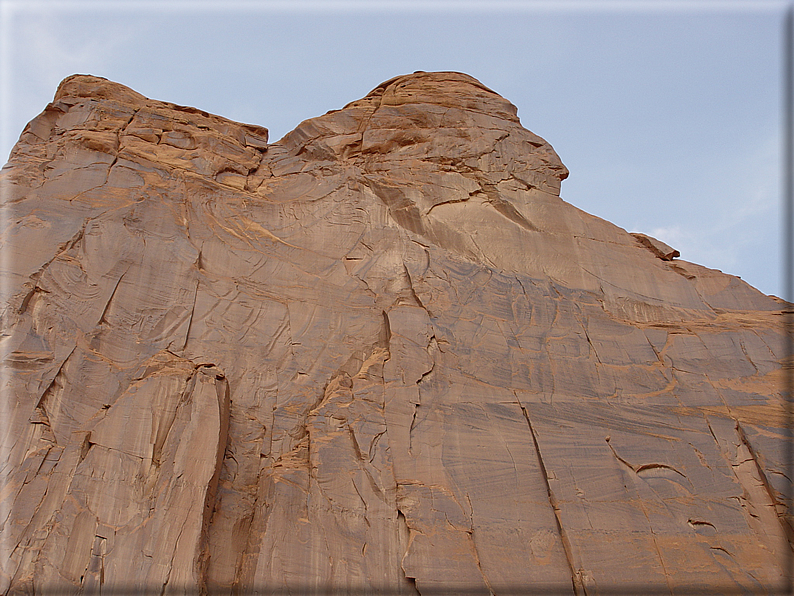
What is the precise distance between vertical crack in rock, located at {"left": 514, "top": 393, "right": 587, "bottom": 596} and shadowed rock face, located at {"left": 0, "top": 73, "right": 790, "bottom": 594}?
48 mm

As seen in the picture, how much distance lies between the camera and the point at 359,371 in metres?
12.5

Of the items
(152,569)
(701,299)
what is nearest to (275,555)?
(152,569)

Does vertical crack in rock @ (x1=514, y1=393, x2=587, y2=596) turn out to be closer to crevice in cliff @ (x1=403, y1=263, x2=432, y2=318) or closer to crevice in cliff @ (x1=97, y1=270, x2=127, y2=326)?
crevice in cliff @ (x1=403, y1=263, x2=432, y2=318)

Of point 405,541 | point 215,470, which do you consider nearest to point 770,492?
point 405,541

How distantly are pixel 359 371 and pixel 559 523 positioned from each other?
4438 millimetres

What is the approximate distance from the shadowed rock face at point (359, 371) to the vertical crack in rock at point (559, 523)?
0.16ft

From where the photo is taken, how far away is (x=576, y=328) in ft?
45.6

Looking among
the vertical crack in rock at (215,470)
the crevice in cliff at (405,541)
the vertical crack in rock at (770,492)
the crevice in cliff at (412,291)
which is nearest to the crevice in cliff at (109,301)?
the vertical crack in rock at (215,470)

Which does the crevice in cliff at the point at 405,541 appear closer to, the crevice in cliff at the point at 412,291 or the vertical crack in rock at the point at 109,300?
the crevice in cliff at the point at 412,291

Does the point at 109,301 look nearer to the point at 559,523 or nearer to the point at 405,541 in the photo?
the point at 405,541

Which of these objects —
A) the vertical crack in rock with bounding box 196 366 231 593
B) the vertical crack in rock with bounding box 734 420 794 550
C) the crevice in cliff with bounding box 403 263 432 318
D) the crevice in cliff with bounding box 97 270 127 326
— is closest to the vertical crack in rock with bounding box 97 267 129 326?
the crevice in cliff with bounding box 97 270 127 326

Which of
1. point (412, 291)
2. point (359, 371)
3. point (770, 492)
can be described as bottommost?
point (770, 492)

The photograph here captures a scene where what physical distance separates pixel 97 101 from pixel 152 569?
11.0 metres

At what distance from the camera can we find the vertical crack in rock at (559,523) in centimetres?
1046
